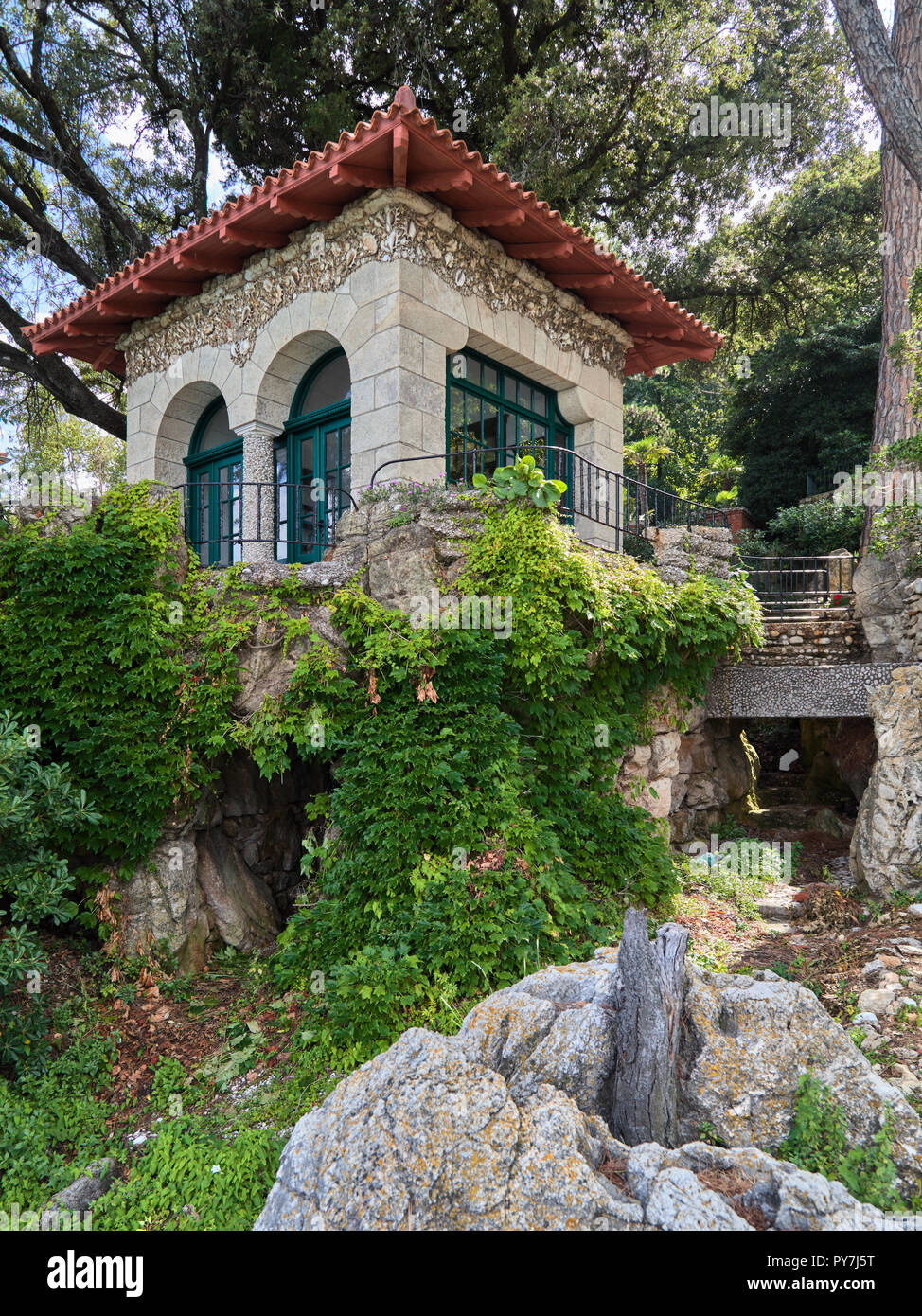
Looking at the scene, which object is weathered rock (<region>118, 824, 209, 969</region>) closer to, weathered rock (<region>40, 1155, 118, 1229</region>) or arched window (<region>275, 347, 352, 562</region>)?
weathered rock (<region>40, 1155, 118, 1229</region>)

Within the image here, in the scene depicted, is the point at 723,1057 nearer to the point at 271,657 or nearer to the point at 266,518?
the point at 271,657

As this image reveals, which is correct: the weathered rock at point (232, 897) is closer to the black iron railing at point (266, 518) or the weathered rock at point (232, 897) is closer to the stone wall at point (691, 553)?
the black iron railing at point (266, 518)

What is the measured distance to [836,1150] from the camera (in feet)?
11.3

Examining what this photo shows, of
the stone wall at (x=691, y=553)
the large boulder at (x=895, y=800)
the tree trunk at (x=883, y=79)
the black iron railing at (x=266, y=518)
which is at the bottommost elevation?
the large boulder at (x=895, y=800)

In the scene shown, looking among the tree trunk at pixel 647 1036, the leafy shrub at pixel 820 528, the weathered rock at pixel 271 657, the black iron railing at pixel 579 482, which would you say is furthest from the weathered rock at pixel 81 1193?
the leafy shrub at pixel 820 528

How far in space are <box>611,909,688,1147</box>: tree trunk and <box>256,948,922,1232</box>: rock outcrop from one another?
108 mm

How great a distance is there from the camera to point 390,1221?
2967 mm

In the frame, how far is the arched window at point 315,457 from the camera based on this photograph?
9.30 metres

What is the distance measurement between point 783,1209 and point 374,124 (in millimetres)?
7965

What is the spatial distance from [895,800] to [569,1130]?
5.14 metres

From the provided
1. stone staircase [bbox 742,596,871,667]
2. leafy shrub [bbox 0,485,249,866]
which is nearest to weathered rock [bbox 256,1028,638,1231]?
leafy shrub [bbox 0,485,249,866]

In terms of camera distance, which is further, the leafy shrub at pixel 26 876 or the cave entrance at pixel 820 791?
the cave entrance at pixel 820 791

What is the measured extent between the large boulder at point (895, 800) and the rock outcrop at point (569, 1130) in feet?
11.3

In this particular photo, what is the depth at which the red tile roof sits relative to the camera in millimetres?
7453
